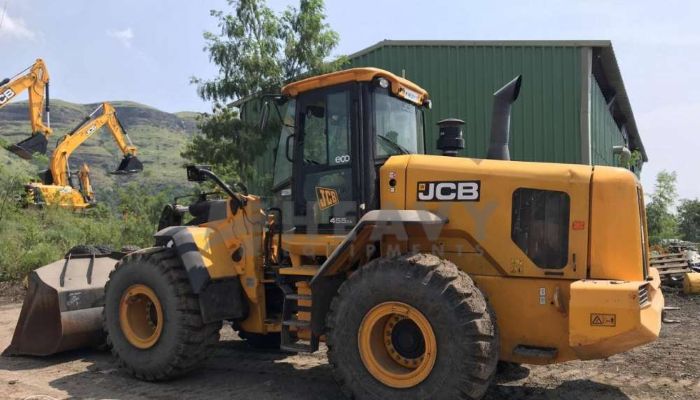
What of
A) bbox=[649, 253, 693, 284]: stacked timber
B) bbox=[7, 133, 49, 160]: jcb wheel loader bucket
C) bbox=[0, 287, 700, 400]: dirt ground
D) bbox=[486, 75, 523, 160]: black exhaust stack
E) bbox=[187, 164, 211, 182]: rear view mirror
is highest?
bbox=[7, 133, 49, 160]: jcb wheel loader bucket

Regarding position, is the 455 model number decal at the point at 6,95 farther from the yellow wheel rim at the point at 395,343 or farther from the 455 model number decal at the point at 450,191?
the yellow wheel rim at the point at 395,343

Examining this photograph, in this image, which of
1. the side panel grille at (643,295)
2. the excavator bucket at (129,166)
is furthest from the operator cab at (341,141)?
the excavator bucket at (129,166)

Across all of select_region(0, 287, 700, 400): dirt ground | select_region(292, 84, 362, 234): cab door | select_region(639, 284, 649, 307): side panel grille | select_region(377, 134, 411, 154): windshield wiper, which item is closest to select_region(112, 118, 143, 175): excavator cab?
select_region(0, 287, 700, 400): dirt ground

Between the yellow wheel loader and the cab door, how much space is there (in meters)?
0.02

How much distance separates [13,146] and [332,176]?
17.4 m

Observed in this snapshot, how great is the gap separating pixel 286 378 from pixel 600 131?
14245 millimetres

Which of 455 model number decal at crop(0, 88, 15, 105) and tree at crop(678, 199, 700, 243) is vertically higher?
455 model number decal at crop(0, 88, 15, 105)

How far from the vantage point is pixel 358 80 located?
18.2 feet

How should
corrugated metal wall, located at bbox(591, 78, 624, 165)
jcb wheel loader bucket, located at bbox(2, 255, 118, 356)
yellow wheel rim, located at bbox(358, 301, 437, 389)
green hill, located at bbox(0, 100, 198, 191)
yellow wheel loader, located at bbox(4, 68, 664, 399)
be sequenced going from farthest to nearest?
green hill, located at bbox(0, 100, 198, 191) < corrugated metal wall, located at bbox(591, 78, 624, 165) < jcb wheel loader bucket, located at bbox(2, 255, 118, 356) < yellow wheel rim, located at bbox(358, 301, 437, 389) < yellow wheel loader, located at bbox(4, 68, 664, 399)

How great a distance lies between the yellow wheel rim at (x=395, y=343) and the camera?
15.3 feet

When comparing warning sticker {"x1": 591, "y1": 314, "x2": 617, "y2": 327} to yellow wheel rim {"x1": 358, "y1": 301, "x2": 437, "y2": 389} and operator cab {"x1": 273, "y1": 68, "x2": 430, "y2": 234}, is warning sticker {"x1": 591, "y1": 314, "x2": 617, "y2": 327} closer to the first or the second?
yellow wheel rim {"x1": 358, "y1": 301, "x2": 437, "y2": 389}

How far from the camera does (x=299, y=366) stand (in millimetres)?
6660

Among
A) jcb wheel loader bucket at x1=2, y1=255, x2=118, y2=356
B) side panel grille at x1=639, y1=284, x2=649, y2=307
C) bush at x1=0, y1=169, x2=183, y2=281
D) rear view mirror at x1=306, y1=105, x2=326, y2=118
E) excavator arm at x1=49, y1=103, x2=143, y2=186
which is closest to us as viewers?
side panel grille at x1=639, y1=284, x2=649, y2=307

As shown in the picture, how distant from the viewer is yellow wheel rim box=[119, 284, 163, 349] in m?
6.05
